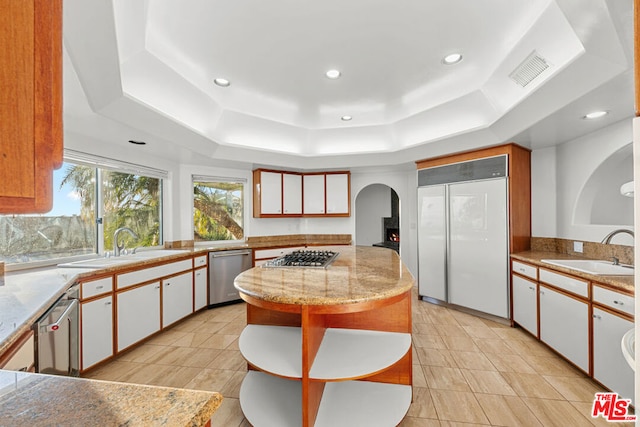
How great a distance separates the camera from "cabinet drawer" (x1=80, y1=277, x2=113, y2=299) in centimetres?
217

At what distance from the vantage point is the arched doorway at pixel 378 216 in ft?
21.6

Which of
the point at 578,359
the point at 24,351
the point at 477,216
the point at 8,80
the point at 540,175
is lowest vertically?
the point at 578,359

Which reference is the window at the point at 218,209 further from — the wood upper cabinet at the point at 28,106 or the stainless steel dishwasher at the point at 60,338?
the wood upper cabinet at the point at 28,106

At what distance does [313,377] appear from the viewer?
4.49ft

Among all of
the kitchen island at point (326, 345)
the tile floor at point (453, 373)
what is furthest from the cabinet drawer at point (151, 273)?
the kitchen island at point (326, 345)

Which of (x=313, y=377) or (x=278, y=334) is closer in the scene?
(x=313, y=377)

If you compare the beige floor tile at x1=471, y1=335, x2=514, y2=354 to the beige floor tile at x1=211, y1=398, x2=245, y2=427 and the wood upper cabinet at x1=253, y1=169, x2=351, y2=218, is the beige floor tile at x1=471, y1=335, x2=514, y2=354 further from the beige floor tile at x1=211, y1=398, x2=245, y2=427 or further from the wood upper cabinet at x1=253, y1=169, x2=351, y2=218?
the wood upper cabinet at x1=253, y1=169, x2=351, y2=218

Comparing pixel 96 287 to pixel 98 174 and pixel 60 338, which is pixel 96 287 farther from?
pixel 98 174

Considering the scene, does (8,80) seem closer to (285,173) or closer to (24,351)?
(24,351)

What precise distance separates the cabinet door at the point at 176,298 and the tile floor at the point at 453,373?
156mm

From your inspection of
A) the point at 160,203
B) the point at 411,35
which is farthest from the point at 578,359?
the point at 160,203

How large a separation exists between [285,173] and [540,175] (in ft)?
11.8

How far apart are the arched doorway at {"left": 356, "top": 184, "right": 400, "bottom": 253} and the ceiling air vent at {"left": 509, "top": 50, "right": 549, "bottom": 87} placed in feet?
13.8

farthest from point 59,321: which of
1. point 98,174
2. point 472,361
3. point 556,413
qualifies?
point 556,413
